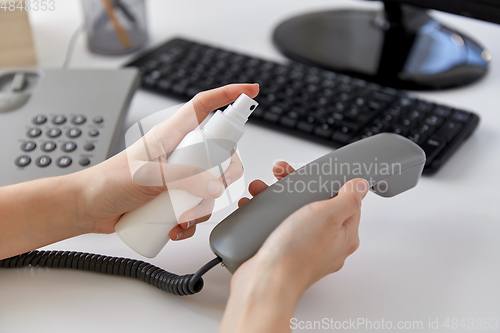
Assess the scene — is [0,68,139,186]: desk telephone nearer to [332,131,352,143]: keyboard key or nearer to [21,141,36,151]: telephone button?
[21,141,36,151]: telephone button

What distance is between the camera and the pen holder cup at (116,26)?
0.67m

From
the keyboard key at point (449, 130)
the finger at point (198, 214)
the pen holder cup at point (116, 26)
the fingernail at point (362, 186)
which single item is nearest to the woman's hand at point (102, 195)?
the finger at point (198, 214)

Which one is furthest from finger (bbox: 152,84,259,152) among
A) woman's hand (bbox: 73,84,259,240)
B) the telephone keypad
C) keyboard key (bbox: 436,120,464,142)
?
keyboard key (bbox: 436,120,464,142)

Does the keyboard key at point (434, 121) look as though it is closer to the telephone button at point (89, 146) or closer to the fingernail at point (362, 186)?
the fingernail at point (362, 186)

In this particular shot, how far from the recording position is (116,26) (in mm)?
687

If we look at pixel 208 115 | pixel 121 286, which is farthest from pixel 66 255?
pixel 208 115

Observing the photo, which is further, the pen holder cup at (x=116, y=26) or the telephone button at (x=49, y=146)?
the pen holder cup at (x=116, y=26)

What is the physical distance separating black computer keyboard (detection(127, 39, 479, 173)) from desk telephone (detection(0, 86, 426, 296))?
0.08 m

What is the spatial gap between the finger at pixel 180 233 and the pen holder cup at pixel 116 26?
0.40m

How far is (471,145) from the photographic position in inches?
20.5

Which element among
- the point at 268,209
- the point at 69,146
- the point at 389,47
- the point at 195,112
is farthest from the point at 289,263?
the point at 389,47

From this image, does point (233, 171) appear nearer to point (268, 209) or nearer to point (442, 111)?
point (268, 209)

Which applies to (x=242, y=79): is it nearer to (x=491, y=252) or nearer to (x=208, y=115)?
(x=208, y=115)

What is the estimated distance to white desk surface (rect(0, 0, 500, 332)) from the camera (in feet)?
1.12
